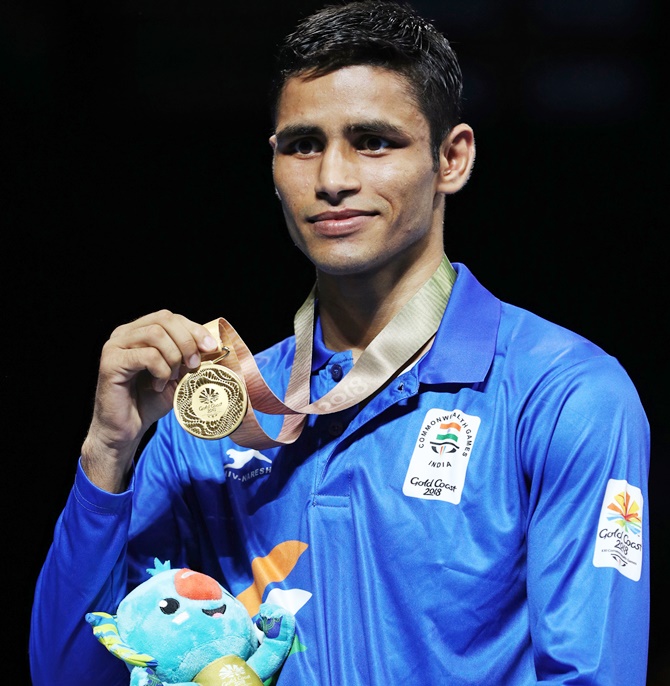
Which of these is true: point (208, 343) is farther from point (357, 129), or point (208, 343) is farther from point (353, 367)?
point (357, 129)

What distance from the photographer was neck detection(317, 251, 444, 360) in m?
2.48

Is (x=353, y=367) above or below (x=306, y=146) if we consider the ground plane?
below

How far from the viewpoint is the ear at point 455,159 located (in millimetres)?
2521

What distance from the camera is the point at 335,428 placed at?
2.40 meters

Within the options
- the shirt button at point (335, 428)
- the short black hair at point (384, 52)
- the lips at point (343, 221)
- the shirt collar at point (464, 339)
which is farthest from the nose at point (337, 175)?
the shirt button at point (335, 428)

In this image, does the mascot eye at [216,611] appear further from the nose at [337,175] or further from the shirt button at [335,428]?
the nose at [337,175]

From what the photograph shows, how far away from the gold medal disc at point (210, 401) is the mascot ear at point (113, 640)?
1.19 ft

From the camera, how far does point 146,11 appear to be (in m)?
3.60

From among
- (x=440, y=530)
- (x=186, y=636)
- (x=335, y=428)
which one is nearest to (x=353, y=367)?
(x=335, y=428)

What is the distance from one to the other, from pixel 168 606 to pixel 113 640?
11 centimetres

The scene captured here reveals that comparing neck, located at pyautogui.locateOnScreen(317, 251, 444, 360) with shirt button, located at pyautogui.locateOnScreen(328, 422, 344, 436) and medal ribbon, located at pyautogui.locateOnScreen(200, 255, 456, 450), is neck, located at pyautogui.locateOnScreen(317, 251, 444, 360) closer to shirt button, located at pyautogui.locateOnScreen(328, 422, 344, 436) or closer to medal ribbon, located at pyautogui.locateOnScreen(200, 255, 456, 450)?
medal ribbon, located at pyautogui.locateOnScreen(200, 255, 456, 450)

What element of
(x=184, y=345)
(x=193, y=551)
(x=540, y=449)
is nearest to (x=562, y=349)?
(x=540, y=449)

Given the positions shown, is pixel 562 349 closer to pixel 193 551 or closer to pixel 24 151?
pixel 193 551

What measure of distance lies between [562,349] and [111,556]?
36.3 inches
